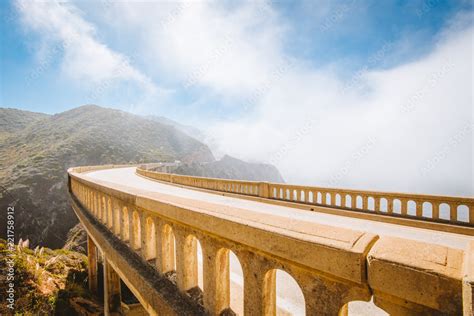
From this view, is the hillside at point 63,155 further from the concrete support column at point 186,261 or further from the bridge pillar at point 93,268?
the concrete support column at point 186,261

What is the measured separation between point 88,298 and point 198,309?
427 inches

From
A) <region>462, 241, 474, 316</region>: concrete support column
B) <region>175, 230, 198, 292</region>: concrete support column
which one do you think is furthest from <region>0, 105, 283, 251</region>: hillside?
<region>462, 241, 474, 316</region>: concrete support column

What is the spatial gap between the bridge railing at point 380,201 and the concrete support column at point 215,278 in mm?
5711

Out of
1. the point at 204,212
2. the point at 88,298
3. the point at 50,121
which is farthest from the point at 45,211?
the point at 50,121

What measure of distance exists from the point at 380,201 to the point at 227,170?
8199 centimetres

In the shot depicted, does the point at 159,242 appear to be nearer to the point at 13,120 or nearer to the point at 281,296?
the point at 281,296

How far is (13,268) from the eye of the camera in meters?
7.32

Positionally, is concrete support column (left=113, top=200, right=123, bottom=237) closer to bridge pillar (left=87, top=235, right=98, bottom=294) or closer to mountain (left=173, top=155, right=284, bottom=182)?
bridge pillar (left=87, top=235, right=98, bottom=294)

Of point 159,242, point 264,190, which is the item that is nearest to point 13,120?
point 264,190

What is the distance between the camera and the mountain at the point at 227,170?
60.0 metres

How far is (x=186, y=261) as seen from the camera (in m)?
2.45

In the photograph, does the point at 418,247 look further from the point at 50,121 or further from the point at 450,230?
the point at 50,121

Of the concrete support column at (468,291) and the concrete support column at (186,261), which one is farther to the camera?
the concrete support column at (186,261)

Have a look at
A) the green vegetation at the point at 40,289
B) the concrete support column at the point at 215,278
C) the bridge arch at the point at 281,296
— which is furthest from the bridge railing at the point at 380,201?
the green vegetation at the point at 40,289
